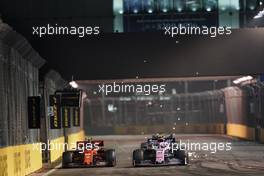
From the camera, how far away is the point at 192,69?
37938 millimetres

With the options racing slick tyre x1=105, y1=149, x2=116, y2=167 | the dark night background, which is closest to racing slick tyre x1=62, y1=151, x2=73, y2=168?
racing slick tyre x1=105, y1=149, x2=116, y2=167

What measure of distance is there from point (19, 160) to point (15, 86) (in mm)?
2633

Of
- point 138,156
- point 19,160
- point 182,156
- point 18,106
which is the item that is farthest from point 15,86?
point 182,156

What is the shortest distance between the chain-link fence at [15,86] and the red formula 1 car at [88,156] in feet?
5.36

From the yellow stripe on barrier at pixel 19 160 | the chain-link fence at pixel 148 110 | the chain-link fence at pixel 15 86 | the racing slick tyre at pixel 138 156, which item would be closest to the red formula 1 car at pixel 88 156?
the racing slick tyre at pixel 138 156

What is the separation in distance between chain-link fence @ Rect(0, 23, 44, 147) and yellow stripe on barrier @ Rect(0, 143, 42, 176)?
0.26m

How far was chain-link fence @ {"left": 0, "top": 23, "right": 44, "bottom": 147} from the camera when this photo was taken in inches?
862

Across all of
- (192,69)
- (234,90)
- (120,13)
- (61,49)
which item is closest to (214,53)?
(192,69)

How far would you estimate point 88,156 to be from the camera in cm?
2977

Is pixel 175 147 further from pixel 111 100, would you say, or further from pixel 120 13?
pixel 111 100

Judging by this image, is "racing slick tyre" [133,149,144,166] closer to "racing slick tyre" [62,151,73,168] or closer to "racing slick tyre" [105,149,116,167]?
"racing slick tyre" [105,149,116,167]

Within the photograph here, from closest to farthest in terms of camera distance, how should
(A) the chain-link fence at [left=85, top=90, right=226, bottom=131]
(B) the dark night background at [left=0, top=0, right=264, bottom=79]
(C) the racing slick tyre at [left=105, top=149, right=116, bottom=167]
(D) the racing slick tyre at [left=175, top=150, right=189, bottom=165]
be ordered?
(D) the racing slick tyre at [left=175, top=150, right=189, bottom=165] → (C) the racing slick tyre at [left=105, top=149, right=116, bottom=167] → (B) the dark night background at [left=0, top=0, right=264, bottom=79] → (A) the chain-link fence at [left=85, top=90, right=226, bottom=131]

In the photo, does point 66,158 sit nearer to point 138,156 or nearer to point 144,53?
point 138,156

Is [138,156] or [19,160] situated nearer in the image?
[19,160]
